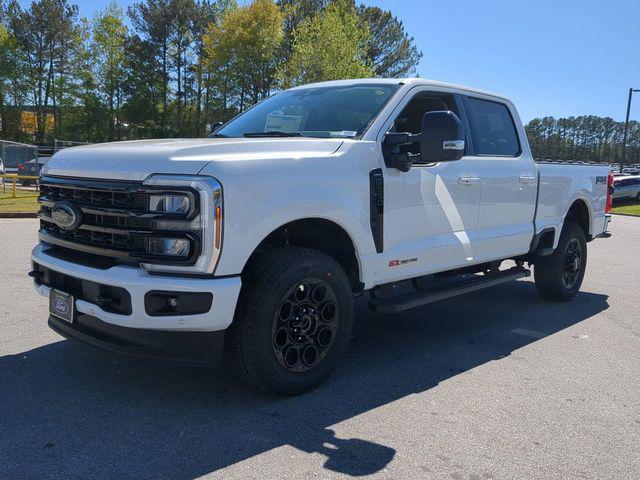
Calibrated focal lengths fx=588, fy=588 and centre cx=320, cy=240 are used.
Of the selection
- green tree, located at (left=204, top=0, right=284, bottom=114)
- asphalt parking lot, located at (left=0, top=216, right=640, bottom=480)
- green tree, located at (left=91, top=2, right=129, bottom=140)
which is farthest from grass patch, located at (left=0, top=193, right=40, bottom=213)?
green tree, located at (left=91, top=2, right=129, bottom=140)

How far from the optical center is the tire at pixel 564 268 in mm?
6531

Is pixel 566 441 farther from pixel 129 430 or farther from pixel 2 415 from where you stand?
pixel 2 415

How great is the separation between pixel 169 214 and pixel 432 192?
214 cm

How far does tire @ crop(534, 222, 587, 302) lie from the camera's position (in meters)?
6.53

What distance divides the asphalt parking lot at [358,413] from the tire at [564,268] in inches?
46.3

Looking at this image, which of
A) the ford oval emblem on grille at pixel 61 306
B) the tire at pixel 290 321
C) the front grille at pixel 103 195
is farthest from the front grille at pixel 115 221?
the tire at pixel 290 321

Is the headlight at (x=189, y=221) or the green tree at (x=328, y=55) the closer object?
the headlight at (x=189, y=221)

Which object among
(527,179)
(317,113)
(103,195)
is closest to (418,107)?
(317,113)

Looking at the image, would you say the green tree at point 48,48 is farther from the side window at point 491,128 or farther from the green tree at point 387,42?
the side window at point 491,128

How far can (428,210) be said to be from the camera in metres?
4.43

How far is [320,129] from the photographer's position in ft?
14.4

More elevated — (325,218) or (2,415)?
(325,218)

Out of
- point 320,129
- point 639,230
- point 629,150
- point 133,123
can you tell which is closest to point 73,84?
point 133,123

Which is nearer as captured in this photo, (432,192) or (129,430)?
(129,430)
